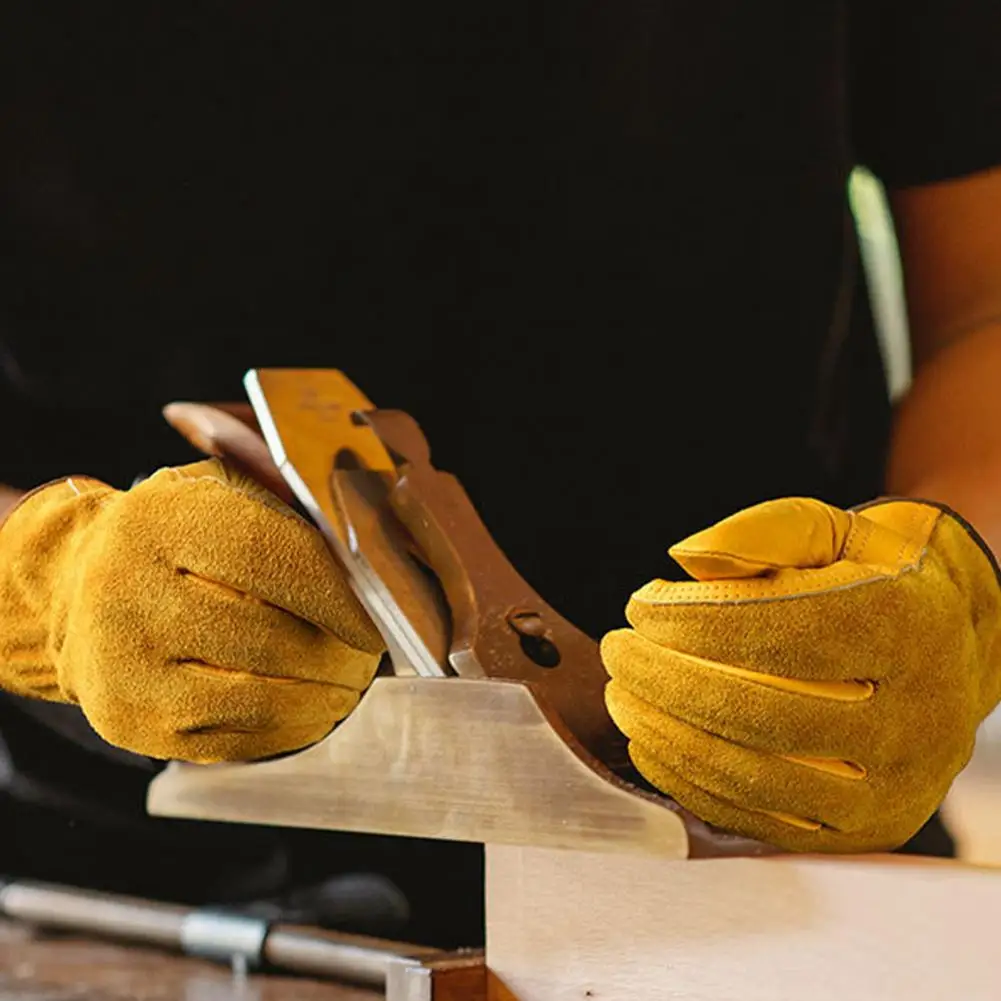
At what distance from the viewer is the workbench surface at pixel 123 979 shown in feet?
2.76

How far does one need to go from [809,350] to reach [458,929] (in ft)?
1.53

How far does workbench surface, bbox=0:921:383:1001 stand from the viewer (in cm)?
84

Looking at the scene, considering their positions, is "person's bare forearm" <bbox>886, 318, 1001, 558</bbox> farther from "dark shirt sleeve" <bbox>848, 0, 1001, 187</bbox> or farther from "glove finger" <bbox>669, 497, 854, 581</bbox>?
"glove finger" <bbox>669, 497, 854, 581</bbox>

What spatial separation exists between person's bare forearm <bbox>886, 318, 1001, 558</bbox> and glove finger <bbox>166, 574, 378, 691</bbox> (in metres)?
0.41

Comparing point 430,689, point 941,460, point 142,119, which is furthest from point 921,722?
point 142,119

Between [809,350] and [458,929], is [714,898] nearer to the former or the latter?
[458,929]

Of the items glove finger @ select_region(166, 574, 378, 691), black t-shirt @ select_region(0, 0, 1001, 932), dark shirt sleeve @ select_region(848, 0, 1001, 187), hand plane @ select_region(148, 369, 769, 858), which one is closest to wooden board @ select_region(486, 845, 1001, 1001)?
hand plane @ select_region(148, 369, 769, 858)

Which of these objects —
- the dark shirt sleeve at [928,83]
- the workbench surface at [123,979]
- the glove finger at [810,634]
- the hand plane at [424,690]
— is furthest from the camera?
the dark shirt sleeve at [928,83]

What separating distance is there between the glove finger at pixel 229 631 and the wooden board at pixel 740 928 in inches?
5.1

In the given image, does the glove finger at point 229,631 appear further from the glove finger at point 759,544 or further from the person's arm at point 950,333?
the person's arm at point 950,333

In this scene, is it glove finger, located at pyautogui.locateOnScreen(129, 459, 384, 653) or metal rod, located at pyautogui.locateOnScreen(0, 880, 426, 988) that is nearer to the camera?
glove finger, located at pyautogui.locateOnScreen(129, 459, 384, 653)

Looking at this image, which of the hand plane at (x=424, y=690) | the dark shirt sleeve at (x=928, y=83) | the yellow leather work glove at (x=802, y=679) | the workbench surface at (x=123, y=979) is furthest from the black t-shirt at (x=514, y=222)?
the yellow leather work glove at (x=802, y=679)

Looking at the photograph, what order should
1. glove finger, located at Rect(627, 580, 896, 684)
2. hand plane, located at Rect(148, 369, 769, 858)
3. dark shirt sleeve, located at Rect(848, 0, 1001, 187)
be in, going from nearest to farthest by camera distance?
glove finger, located at Rect(627, 580, 896, 684)
hand plane, located at Rect(148, 369, 769, 858)
dark shirt sleeve, located at Rect(848, 0, 1001, 187)

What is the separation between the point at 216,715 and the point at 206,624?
1.7 inches
